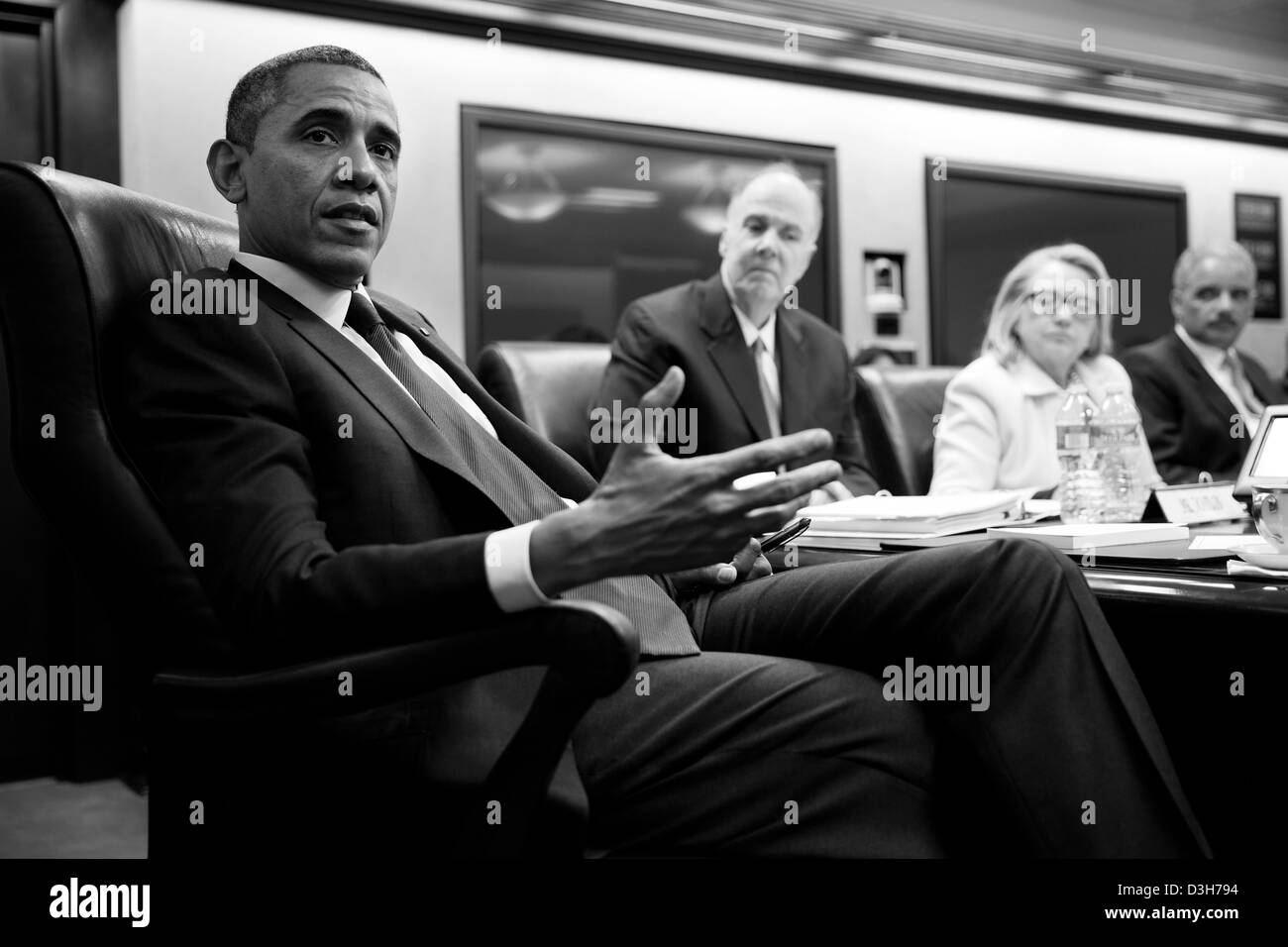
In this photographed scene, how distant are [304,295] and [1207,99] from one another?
5.18m

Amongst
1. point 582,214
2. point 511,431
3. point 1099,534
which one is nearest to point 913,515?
point 1099,534

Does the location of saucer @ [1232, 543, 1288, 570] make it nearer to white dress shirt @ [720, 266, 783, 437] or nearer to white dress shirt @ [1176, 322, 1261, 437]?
white dress shirt @ [720, 266, 783, 437]

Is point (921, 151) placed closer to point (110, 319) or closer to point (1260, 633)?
point (1260, 633)

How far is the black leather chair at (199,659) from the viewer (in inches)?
39.6

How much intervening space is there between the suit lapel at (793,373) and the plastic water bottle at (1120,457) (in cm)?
74

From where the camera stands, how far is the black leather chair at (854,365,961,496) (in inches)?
117

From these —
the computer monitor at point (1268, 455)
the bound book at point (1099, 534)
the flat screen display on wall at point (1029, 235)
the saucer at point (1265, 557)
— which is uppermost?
the flat screen display on wall at point (1029, 235)

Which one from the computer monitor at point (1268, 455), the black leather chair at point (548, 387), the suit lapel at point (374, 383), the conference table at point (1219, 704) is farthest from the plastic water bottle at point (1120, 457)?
the suit lapel at point (374, 383)

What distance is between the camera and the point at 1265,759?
1754 mm

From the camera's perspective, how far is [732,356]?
2.77 m

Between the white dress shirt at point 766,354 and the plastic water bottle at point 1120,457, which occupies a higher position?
the white dress shirt at point 766,354

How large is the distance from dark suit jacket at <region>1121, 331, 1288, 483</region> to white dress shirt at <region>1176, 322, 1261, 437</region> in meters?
0.05

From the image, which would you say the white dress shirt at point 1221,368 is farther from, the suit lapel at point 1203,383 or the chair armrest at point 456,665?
the chair armrest at point 456,665

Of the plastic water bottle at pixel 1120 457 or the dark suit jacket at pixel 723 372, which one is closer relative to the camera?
the plastic water bottle at pixel 1120 457
